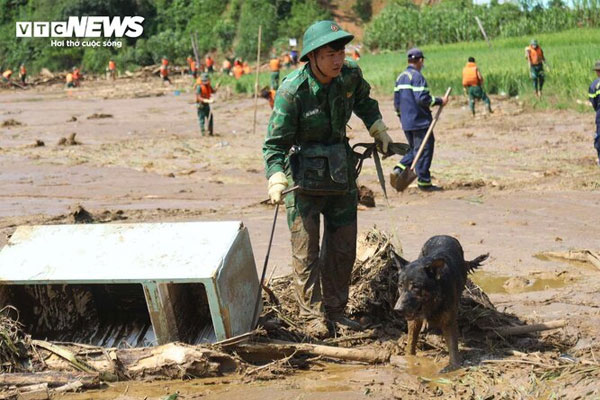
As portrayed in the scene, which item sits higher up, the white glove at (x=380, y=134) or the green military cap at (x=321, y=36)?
the green military cap at (x=321, y=36)

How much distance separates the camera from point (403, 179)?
11648 millimetres

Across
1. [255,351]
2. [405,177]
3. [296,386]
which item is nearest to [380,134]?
[255,351]

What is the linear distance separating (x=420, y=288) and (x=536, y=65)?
→ 1812 cm

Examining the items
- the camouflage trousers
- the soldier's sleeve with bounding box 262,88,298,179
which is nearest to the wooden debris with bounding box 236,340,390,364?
the camouflage trousers

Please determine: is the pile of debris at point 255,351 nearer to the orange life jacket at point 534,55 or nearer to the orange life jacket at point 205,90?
the orange life jacket at point 205,90

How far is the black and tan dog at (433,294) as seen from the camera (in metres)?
5.14

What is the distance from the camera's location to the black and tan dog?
16.9 feet

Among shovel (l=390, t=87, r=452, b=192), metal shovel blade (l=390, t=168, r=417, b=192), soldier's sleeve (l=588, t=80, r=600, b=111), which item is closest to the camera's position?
shovel (l=390, t=87, r=452, b=192)

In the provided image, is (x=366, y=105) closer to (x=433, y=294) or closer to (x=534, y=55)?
(x=433, y=294)

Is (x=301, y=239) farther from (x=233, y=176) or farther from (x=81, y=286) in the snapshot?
(x=233, y=176)

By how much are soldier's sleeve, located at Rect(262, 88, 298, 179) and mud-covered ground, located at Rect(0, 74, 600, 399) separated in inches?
48.3

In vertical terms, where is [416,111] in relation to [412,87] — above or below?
below

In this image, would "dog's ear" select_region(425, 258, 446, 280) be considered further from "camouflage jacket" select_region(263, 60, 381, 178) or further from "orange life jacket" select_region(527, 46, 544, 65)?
"orange life jacket" select_region(527, 46, 544, 65)

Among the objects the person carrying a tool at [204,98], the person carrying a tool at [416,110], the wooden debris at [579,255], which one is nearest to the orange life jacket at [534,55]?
the person carrying a tool at [204,98]
